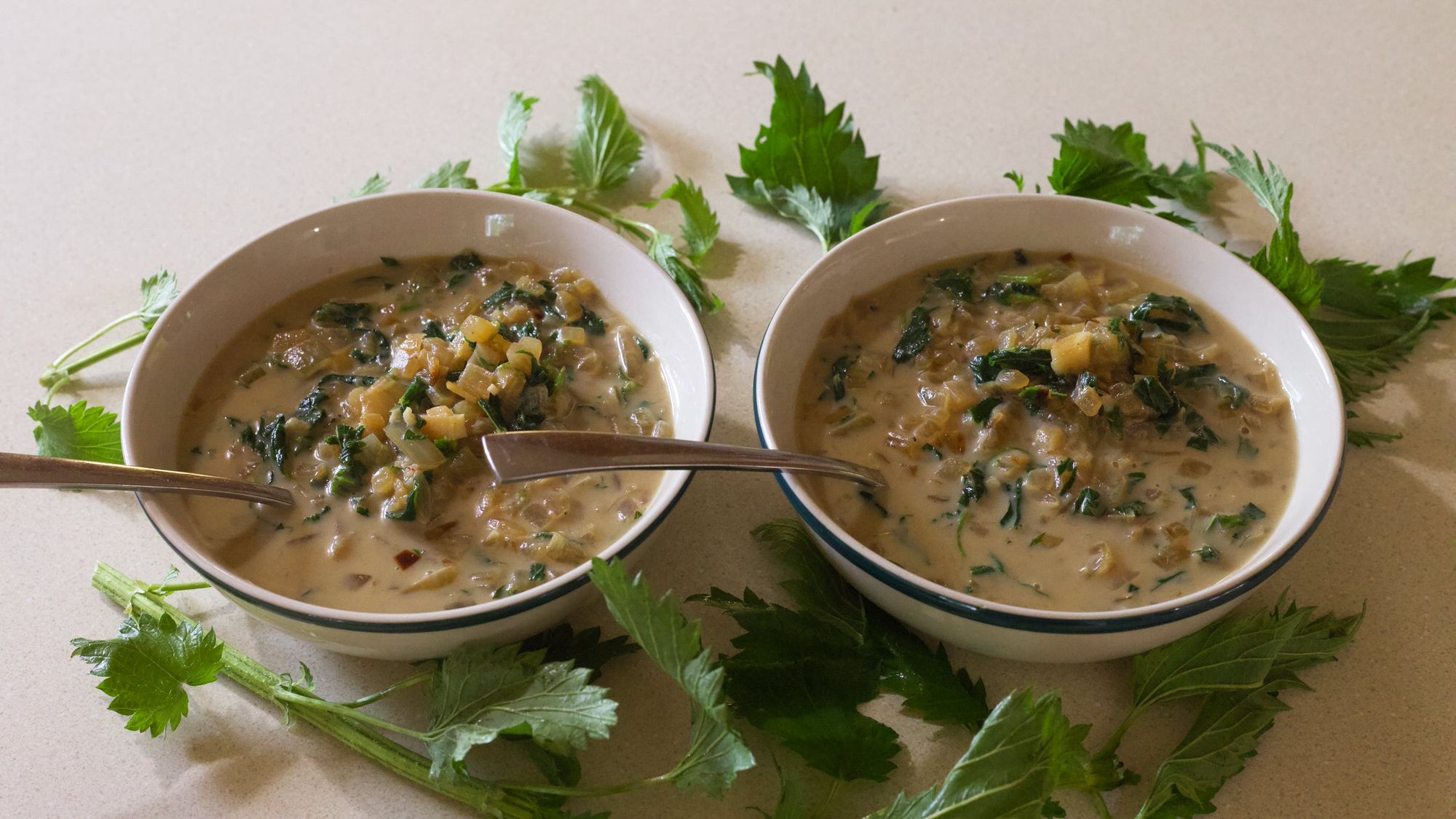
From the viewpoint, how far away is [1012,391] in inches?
93.9

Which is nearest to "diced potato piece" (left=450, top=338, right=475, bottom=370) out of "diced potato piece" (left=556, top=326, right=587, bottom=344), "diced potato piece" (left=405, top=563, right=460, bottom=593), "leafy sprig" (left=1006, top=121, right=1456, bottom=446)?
"diced potato piece" (left=556, top=326, right=587, bottom=344)

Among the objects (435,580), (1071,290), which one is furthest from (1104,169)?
(435,580)

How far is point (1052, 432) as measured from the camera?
2.31 meters

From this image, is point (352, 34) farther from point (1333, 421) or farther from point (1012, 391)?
point (1333, 421)

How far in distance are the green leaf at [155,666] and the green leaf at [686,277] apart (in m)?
1.34

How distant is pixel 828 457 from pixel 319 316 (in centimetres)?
123

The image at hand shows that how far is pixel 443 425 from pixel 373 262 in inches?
26.5

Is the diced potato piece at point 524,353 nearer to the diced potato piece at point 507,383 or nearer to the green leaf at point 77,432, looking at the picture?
the diced potato piece at point 507,383

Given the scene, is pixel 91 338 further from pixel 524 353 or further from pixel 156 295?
pixel 524 353

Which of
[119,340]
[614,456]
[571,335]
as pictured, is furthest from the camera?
[119,340]

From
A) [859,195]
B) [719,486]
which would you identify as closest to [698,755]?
[719,486]

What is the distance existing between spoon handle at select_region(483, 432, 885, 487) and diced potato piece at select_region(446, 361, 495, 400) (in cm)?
28

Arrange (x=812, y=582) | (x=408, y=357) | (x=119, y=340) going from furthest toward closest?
(x=119, y=340) < (x=408, y=357) < (x=812, y=582)

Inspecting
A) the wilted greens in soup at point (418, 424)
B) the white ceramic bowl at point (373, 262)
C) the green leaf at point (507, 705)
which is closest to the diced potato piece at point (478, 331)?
the wilted greens in soup at point (418, 424)
